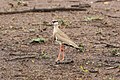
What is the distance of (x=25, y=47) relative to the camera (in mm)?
10289

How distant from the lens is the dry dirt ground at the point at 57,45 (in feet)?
26.9

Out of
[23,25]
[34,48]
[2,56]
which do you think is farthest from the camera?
[23,25]

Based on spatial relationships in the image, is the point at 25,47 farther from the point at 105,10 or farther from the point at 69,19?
the point at 105,10

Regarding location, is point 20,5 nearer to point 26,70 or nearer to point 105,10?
point 105,10

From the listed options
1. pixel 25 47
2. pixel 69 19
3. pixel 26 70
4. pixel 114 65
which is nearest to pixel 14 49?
pixel 25 47

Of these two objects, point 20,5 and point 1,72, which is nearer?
point 1,72

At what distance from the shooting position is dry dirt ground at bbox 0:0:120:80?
820cm

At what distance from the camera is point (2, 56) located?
9.52m

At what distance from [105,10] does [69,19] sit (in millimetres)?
2194

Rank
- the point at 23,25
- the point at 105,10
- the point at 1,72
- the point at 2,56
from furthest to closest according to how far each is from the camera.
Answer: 1. the point at 105,10
2. the point at 23,25
3. the point at 2,56
4. the point at 1,72

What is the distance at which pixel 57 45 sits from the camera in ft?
34.4

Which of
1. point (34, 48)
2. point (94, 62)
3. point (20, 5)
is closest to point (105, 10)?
point (20, 5)

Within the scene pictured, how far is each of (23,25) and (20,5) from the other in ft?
11.0

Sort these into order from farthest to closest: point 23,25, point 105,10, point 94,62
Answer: point 105,10 < point 23,25 < point 94,62
